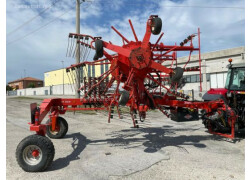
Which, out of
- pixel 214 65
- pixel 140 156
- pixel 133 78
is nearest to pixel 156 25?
pixel 133 78

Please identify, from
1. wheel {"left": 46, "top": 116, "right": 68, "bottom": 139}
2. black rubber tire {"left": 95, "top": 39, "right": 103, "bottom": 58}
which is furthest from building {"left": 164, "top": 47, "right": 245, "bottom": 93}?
black rubber tire {"left": 95, "top": 39, "right": 103, "bottom": 58}

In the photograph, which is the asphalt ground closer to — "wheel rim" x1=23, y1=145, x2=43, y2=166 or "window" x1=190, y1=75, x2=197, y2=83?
"wheel rim" x1=23, y1=145, x2=43, y2=166

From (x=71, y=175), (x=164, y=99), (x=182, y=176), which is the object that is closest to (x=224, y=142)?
(x=164, y=99)

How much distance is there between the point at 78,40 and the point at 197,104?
4.34 meters

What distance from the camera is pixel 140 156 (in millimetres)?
4977

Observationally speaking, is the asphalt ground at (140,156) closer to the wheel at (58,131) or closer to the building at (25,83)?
the wheel at (58,131)

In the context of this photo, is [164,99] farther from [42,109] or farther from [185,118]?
[42,109]

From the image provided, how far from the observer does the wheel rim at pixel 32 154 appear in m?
4.22

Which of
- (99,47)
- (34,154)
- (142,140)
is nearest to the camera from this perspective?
(34,154)

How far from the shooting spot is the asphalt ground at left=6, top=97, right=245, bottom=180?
3.99 metres

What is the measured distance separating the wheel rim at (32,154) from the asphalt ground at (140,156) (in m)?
0.26

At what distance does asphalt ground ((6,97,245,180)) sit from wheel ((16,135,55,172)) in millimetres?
148

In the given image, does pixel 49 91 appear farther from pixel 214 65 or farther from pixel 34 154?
pixel 34 154

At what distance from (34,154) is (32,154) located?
52mm
